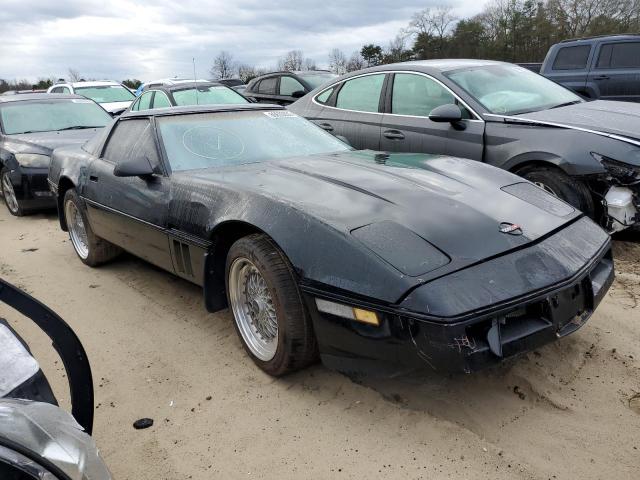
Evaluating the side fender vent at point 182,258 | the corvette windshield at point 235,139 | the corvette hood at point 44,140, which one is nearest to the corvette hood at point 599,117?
the corvette windshield at point 235,139

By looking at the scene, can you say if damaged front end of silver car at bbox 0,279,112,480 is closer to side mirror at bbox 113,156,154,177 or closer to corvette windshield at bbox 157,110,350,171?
side mirror at bbox 113,156,154,177

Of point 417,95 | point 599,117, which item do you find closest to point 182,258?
point 417,95

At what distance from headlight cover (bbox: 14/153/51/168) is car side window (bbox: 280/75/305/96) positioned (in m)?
4.72

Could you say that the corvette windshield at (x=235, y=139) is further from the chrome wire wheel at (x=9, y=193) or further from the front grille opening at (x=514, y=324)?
the chrome wire wheel at (x=9, y=193)

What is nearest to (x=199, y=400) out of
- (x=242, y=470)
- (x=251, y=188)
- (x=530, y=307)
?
(x=242, y=470)

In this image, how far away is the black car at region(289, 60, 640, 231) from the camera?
4.14 m

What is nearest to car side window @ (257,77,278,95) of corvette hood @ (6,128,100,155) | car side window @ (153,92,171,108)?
car side window @ (153,92,171,108)

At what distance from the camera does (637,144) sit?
4102 millimetres

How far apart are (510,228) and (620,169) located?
206cm

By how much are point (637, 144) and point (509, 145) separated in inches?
37.0

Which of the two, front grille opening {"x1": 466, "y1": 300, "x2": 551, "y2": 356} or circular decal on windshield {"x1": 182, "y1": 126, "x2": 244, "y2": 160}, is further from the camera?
circular decal on windshield {"x1": 182, "y1": 126, "x2": 244, "y2": 160}

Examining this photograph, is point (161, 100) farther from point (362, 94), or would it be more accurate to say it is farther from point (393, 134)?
point (393, 134)

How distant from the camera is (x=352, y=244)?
7.80ft

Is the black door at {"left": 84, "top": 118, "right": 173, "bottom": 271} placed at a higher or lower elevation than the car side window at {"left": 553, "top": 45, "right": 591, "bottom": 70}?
lower
